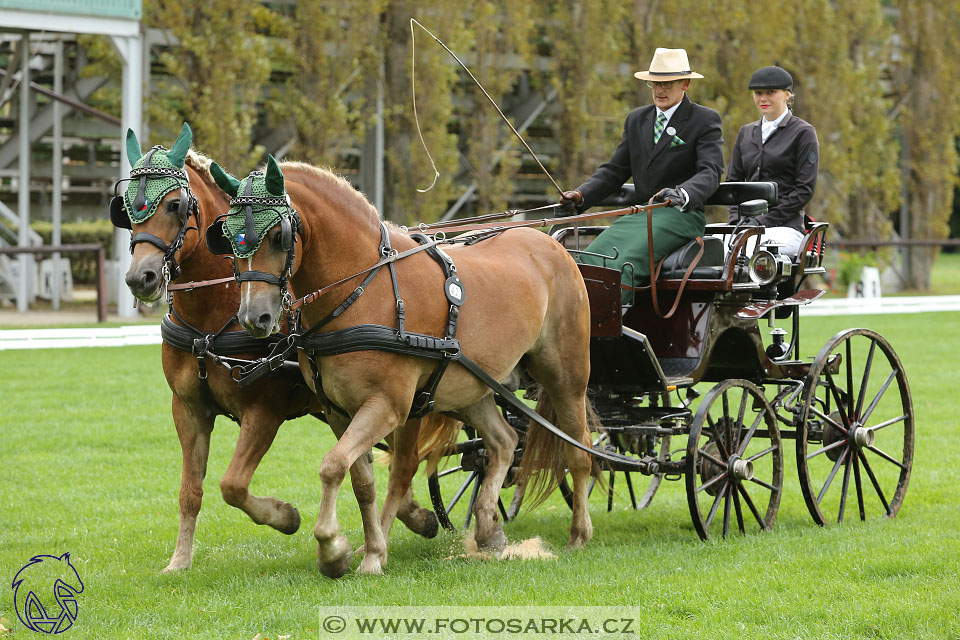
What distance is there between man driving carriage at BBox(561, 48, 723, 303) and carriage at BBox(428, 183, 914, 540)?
14 centimetres

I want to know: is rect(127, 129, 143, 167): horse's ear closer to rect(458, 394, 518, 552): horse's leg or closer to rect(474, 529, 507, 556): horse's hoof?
rect(458, 394, 518, 552): horse's leg

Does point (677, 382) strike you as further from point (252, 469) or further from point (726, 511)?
point (252, 469)

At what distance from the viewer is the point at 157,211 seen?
4785 mm

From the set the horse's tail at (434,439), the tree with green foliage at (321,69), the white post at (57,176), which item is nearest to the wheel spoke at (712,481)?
the horse's tail at (434,439)

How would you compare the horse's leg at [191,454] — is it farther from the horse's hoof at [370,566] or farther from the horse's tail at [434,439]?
the horse's tail at [434,439]

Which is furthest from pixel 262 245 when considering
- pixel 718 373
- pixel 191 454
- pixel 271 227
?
pixel 718 373

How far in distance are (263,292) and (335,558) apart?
117 cm

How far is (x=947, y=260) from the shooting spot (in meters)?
42.5

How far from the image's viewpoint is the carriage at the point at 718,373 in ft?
19.3

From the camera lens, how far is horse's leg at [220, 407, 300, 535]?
495cm

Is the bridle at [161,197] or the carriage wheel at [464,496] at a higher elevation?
the bridle at [161,197]

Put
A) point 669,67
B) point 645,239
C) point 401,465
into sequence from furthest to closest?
1. point 669,67
2. point 645,239
3. point 401,465

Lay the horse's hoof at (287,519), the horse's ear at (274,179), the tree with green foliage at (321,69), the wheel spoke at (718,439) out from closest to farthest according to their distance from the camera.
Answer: the horse's ear at (274,179)
the horse's hoof at (287,519)
the wheel spoke at (718,439)
the tree with green foliage at (321,69)

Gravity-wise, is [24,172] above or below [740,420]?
above
